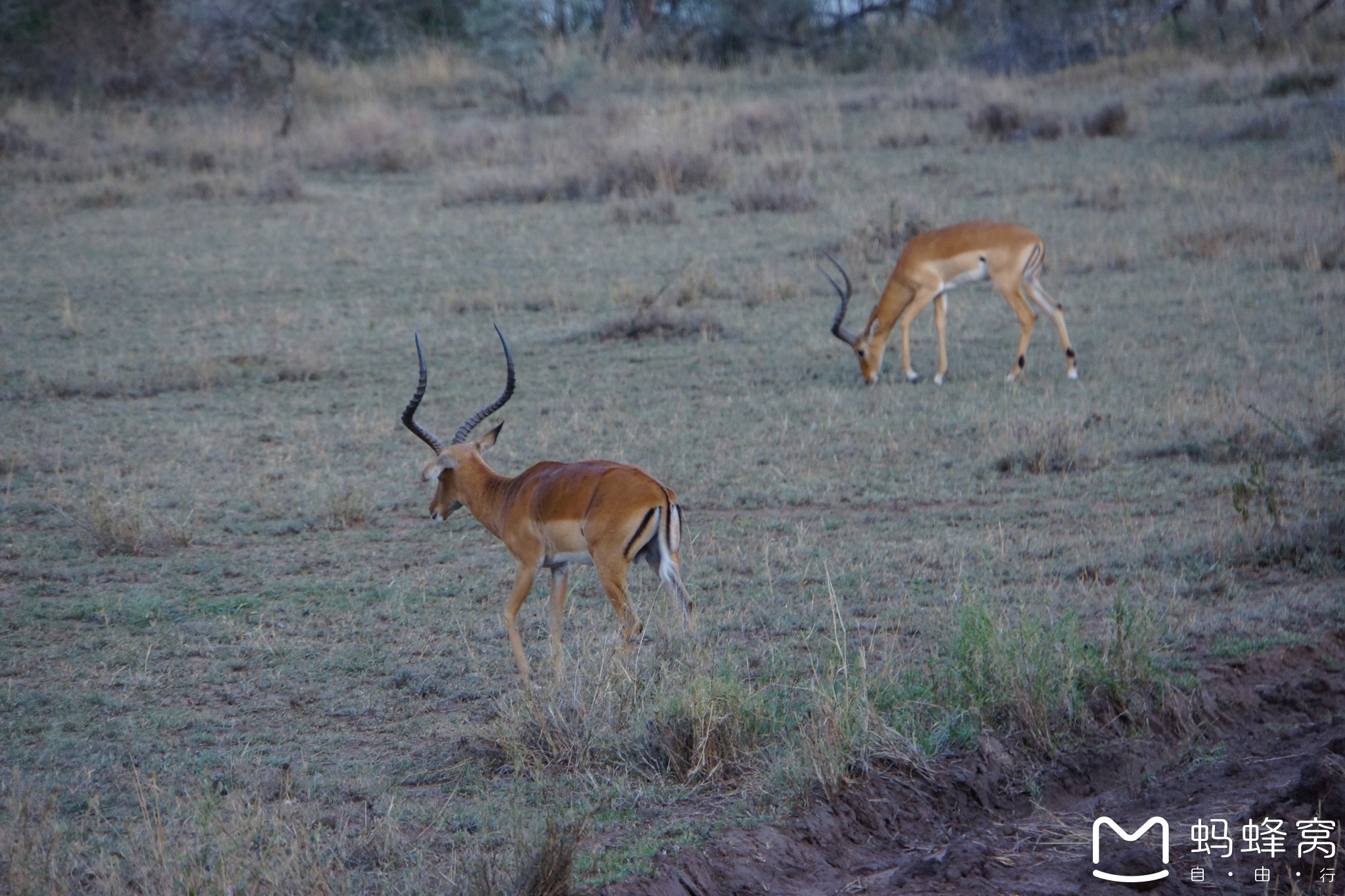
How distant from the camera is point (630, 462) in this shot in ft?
27.1

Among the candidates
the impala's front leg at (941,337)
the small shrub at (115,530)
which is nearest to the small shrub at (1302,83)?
the impala's front leg at (941,337)

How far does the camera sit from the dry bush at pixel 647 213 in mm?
15250

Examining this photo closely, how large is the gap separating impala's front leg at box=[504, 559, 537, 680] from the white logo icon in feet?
7.34

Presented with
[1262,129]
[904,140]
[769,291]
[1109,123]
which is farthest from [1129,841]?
[1109,123]

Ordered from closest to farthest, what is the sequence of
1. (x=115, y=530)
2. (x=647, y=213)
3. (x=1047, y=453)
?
(x=115, y=530)
(x=1047, y=453)
(x=647, y=213)

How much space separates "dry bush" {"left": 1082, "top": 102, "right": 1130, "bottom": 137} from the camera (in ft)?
59.4

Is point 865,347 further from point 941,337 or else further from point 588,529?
point 588,529

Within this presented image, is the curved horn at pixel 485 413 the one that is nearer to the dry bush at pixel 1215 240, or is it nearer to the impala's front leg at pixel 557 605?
the impala's front leg at pixel 557 605

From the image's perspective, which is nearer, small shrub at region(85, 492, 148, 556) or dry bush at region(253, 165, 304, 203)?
small shrub at region(85, 492, 148, 556)

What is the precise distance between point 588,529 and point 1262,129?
1470 cm

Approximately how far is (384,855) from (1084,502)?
4.55m

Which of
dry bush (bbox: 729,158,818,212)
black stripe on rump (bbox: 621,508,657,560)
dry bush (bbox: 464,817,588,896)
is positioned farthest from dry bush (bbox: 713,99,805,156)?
dry bush (bbox: 464,817,588,896)

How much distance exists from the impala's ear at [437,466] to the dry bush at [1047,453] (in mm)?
3408

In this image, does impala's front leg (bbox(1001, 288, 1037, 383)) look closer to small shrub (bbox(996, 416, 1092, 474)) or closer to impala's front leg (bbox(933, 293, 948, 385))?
impala's front leg (bbox(933, 293, 948, 385))
